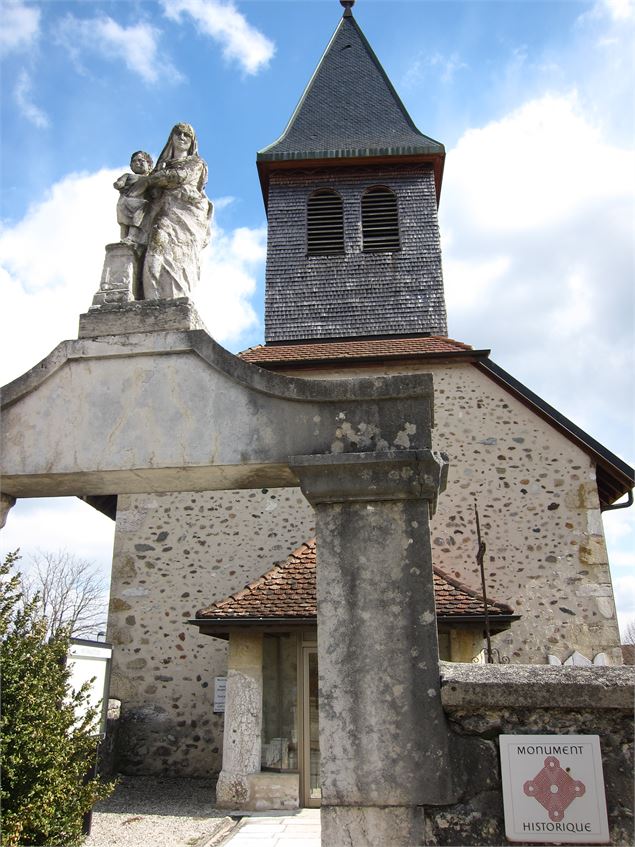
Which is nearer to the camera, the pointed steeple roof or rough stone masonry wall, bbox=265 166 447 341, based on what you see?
rough stone masonry wall, bbox=265 166 447 341

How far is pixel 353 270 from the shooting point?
15.1 m

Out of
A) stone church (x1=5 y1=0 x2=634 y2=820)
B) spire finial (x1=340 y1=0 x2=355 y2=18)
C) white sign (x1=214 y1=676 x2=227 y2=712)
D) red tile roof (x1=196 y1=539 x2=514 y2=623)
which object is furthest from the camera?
spire finial (x1=340 y1=0 x2=355 y2=18)

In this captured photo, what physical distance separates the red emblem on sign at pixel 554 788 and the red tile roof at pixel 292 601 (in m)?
5.23

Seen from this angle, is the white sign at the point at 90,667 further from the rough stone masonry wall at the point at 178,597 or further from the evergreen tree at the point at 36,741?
the rough stone masonry wall at the point at 178,597

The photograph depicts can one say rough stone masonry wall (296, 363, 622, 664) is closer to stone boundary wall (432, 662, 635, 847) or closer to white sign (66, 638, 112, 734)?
white sign (66, 638, 112, 734)

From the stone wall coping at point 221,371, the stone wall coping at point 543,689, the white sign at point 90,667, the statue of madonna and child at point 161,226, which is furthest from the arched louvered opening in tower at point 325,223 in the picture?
the stone wall coping at point 543,689

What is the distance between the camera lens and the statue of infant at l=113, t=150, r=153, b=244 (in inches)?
176

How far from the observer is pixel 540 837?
294 cm

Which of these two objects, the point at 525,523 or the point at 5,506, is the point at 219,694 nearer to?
the point at 525,523

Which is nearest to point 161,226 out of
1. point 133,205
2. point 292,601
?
point 133,205

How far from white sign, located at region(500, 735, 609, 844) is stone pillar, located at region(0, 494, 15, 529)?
9.19ft

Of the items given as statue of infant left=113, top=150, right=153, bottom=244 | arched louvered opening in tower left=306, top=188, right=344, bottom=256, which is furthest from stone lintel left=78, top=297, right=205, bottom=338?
arched louvered opening in tower left=306, top=188, right=344, bottom=256

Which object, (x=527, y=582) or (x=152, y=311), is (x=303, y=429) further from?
(x=527, y=582)

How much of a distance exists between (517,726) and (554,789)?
0.27 m
